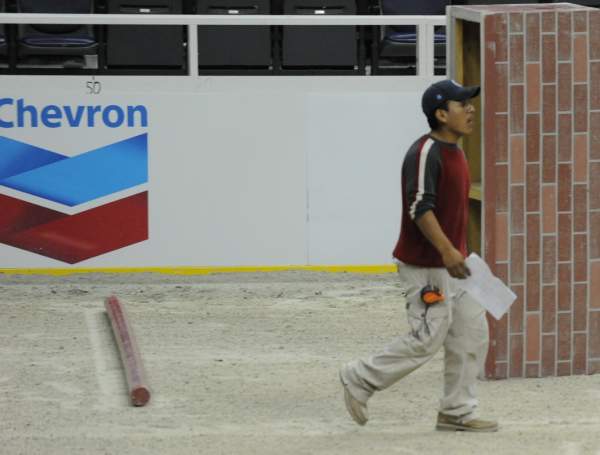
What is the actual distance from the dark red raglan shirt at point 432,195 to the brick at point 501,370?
1466mm

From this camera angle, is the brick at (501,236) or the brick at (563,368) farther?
the brick at (563,368)

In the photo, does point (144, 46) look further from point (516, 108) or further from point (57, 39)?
point (516, 108)

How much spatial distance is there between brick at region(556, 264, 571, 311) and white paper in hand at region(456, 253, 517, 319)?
4.73 ft

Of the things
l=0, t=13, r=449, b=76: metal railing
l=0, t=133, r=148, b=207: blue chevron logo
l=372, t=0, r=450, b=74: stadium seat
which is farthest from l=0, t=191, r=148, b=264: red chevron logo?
l=372, t=0, r=450, b=74: stadium seat

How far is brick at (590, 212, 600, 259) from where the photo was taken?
906 cm

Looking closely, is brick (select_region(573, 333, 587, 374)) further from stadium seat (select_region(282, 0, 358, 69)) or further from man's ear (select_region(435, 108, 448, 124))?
stadium seat (select_region(282, 0, 358, 69))

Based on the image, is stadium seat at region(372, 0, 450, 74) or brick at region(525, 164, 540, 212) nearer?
brick at region(525, 164, 540, 212)

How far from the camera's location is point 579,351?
29.9 feet

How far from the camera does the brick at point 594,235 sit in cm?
906

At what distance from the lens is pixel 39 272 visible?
12734 mm

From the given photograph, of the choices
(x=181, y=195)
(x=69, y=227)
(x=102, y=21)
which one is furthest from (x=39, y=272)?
(x=102, y=21)

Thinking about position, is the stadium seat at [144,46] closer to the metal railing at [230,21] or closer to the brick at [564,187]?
the metal railing at [230,21]

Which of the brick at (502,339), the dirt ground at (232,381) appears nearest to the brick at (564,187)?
the brick at (502,339)

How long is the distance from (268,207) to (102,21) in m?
2.10
